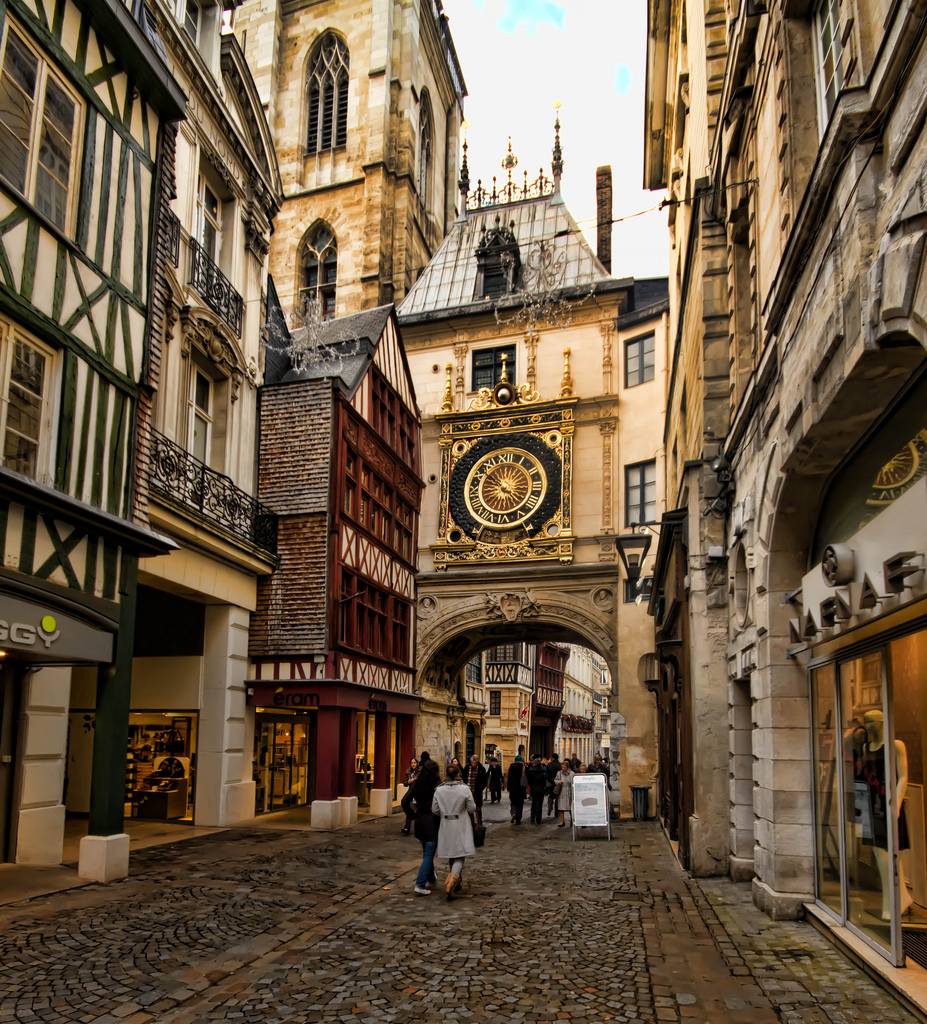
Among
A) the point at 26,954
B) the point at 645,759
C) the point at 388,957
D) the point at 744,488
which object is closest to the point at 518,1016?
the point at 388,957

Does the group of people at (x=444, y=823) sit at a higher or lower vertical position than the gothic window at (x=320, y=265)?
lower

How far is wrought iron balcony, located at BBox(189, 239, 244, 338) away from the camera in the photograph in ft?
47.3

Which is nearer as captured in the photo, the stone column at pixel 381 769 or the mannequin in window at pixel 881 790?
the mannequin in window at pixel 881 790

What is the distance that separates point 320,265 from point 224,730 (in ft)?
81.5

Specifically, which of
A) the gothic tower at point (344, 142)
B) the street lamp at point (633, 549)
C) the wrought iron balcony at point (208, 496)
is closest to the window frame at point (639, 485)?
the street lamp at point (633, 549)

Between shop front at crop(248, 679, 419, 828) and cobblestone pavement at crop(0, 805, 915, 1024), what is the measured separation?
5.10m

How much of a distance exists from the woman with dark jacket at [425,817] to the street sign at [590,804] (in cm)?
595

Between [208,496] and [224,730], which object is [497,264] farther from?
[224,730]

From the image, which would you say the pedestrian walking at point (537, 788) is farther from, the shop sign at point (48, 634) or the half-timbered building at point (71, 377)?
the shop sign at point (48, 634)

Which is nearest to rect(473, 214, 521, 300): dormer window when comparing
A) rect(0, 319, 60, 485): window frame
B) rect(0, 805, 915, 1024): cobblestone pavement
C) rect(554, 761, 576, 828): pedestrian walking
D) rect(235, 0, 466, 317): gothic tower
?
rect(235, 0, 466, 317): gothic tower

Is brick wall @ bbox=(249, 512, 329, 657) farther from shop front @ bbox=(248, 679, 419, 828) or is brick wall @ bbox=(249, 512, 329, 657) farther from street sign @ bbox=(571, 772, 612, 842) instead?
street sign @ bbox=(571, 772, 612, 842)

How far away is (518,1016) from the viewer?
5.39m

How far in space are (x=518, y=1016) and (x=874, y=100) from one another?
5336 mm

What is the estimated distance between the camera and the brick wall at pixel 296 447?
17000mm
